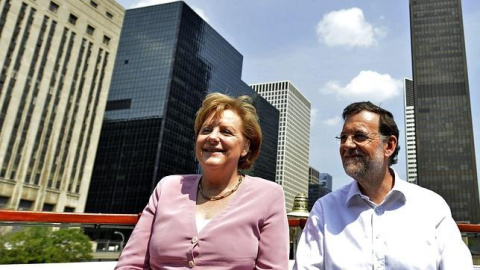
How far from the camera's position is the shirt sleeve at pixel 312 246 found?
2236 millimetres

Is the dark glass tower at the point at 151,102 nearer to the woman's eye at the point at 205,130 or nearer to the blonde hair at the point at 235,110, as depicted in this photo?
the blonde hair at the point at 235,110

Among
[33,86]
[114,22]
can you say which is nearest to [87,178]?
[33,86]

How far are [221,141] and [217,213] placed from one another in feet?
1.63

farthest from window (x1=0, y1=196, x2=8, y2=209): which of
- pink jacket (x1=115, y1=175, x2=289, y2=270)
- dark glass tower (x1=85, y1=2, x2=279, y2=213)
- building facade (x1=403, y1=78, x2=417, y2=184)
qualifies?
building facade (x1=403, y1=78, x2=417, y2=184)

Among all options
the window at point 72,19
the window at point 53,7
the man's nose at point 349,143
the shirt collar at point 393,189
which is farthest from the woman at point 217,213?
the window at point 72,19

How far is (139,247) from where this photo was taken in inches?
84.5

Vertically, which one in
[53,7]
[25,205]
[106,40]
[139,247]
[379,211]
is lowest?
[25,205]

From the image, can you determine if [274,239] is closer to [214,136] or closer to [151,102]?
[214,136]

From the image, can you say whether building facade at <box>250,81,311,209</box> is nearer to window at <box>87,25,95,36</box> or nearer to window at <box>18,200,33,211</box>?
window at <box>87,25,95,36</box>

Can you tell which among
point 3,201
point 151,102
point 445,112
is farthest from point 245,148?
point 445,112

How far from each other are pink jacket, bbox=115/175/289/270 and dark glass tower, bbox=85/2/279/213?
199 feet

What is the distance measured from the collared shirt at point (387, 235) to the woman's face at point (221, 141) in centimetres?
77

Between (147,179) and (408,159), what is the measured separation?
145 metres

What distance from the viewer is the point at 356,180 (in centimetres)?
249
